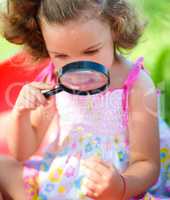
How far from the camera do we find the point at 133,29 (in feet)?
4.78

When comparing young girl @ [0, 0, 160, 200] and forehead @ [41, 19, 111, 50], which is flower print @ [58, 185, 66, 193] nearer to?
young girl @ [0, 0, 160, 200]

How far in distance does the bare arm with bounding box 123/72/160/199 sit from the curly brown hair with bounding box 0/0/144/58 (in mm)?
136

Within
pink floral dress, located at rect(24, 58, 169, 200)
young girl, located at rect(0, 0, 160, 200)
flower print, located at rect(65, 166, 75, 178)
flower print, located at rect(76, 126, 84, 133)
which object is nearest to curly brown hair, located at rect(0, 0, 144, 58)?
young girl, located at rect(0, 0, 160, 200)

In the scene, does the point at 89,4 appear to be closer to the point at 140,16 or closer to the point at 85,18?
the point at 85,18

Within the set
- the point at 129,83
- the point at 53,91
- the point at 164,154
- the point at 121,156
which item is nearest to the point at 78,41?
the point at 53,91

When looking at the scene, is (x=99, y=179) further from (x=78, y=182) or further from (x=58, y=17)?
(x=58, y=17)

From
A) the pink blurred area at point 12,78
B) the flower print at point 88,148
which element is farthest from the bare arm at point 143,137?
the pink blurred area at point 12,78

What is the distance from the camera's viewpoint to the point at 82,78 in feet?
4.24

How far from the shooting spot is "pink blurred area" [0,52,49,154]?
5.74ft

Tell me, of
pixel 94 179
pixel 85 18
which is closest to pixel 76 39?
pixel 85 18

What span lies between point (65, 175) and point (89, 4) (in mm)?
419

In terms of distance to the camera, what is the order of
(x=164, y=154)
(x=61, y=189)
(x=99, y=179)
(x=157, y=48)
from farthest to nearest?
(x=157, y=48) → (x=164, y=154) → (x=61, y=189) → (x=99, y=179)

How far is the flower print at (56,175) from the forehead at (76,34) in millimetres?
317

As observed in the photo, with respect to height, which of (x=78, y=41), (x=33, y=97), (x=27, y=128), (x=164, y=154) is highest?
(x=78, y=41)
